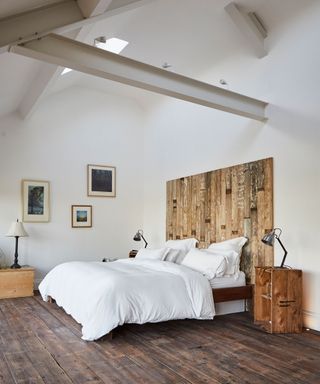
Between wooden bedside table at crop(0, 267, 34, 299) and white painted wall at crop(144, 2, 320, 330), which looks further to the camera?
wooden bedside table at crop(0, 267, 34, 299)

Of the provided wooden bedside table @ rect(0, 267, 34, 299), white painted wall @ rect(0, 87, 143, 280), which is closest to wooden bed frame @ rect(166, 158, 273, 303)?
white painted wall @ rect(0, 87, 143, 280)

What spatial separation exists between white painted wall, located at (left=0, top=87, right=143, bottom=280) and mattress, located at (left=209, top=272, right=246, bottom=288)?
10.4 feet

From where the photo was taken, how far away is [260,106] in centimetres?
495

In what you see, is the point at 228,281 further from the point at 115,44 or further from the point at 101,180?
the point at 115,44

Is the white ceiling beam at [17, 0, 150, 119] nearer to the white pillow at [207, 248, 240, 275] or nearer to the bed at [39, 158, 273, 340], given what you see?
the bed at [39, 158, 273, 340]

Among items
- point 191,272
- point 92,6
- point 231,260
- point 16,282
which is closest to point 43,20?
point 92,6

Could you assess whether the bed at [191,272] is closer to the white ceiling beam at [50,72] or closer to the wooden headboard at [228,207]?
the wooden headboard at [228,207]

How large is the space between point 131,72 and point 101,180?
373 cm

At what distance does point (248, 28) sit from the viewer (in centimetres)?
480

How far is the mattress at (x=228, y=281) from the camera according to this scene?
466cm

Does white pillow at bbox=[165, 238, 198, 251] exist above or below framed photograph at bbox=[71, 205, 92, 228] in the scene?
below

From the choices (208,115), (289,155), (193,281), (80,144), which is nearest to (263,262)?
(193,281)

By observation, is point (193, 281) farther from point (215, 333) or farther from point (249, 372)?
point (249, 372)

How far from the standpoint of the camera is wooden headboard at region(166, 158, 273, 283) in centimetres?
489
